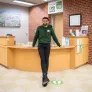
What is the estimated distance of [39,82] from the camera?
360cm

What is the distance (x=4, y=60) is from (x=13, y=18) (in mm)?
3429

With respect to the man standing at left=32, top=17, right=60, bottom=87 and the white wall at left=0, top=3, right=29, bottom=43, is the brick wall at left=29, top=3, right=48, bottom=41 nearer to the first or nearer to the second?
the white wall at left=0, top=3, right=29, bottom=43

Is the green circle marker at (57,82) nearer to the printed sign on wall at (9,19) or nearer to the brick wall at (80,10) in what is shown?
the brick wall at (80,10)

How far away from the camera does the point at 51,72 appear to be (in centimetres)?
452

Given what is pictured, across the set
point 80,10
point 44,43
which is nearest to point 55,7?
point 80,10

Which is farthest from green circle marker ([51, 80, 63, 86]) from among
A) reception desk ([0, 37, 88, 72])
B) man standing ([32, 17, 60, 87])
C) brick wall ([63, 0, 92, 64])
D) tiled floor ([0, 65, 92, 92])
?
brick wall ([63, 0, 92, 64])

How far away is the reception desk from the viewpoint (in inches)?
179

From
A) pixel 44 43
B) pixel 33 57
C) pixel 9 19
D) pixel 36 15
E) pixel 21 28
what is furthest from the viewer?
pixel 21 28

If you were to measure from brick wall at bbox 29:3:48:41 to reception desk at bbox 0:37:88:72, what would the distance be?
125 inches

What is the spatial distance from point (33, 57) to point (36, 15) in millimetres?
4073

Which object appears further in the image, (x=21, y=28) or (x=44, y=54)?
(x=21, y=28)

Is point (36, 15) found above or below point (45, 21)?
above

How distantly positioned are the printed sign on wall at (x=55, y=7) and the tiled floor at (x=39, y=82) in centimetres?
333

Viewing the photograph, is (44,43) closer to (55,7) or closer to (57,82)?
(57,82)
